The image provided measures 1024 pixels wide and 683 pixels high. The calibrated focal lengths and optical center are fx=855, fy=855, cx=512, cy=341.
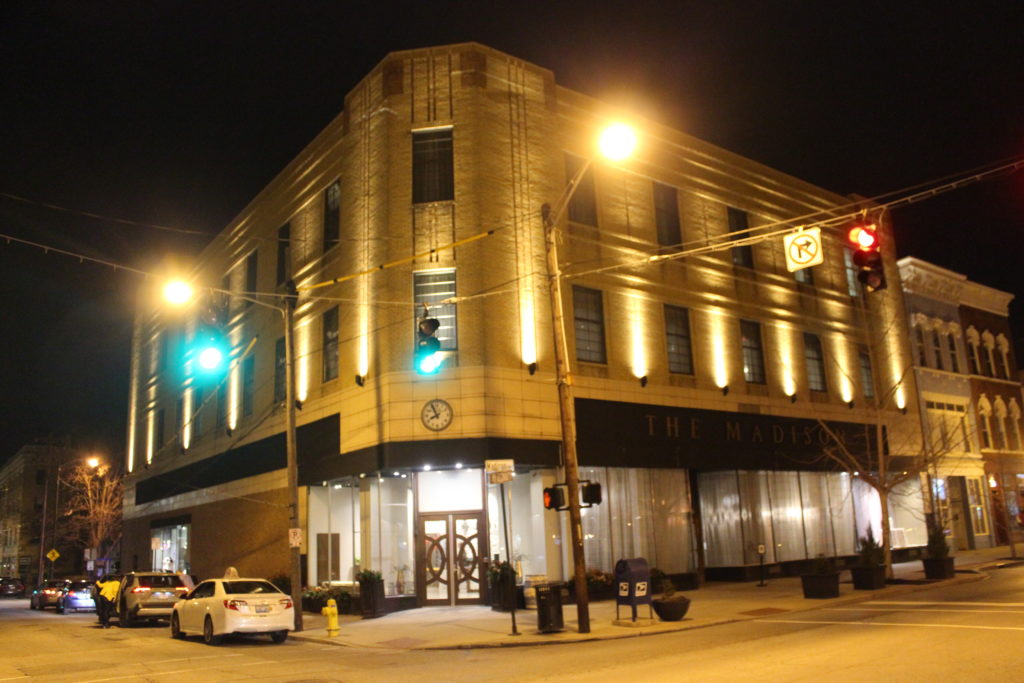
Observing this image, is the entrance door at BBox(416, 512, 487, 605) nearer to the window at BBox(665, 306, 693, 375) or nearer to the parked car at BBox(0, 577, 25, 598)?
the window at BBox(665, 306, 693, 375)

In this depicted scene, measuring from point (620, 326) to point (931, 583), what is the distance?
11.4m

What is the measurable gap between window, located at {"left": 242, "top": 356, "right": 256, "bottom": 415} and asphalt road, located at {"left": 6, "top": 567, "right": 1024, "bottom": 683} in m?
13.2

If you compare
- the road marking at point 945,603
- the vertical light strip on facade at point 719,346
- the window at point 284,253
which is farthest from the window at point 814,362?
the window at point 284,253

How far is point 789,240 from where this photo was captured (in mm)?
15422

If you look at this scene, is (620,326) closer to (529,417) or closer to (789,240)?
(529,417)

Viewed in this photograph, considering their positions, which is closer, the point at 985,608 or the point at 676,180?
the point at 985,608

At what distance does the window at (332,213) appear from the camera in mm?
27688

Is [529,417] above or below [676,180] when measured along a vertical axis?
below

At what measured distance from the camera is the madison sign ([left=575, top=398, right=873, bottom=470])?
985 inches

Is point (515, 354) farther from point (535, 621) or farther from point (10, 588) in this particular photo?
point (10, 588)

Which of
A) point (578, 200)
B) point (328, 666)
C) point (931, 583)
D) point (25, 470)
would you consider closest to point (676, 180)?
point (578, 200)

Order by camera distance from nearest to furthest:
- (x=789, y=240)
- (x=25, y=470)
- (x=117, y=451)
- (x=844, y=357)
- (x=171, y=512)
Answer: (x=789, y=240)
(x=844, y=357)
(x=171, y=512)
(x=117, y=451)
(x=25, y=470)

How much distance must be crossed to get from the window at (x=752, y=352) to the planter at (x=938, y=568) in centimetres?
851

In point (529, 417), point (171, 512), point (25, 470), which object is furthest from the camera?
point (25, 470)
